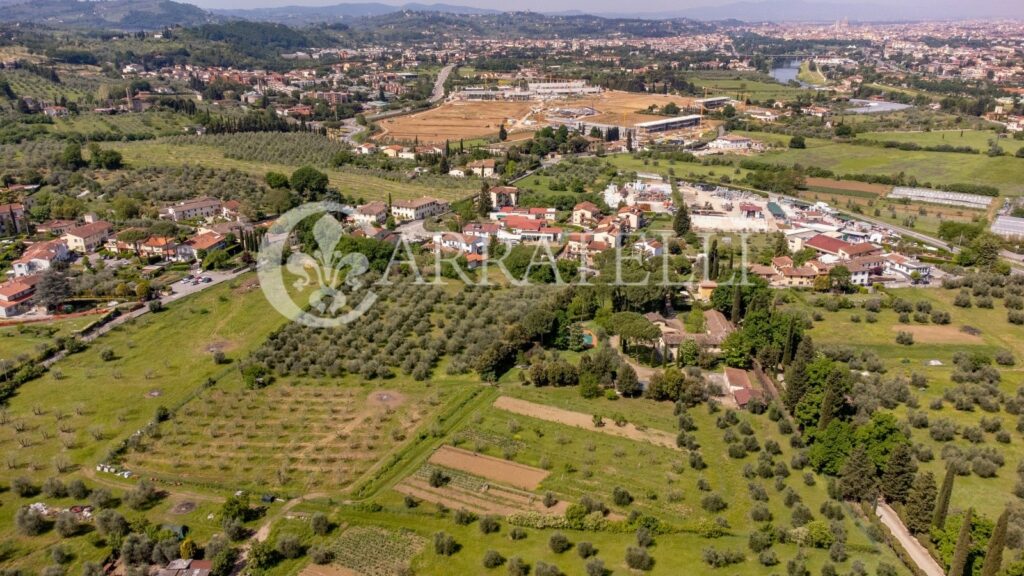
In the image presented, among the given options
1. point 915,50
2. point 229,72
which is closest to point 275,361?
point 229,72

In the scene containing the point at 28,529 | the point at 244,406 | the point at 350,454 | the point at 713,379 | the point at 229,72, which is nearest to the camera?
the point at 28,529

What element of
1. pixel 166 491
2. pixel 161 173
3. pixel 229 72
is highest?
pixel 229 72

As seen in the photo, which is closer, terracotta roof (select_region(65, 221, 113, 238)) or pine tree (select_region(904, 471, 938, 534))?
pine tree (select_region(904, 471, 938, 534))

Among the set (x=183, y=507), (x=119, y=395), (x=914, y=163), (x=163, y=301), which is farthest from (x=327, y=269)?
(x=914, y=163)

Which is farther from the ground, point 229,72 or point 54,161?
point 229,72

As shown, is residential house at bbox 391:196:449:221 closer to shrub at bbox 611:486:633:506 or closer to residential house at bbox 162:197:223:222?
residential house at bbox 162:197:223:222

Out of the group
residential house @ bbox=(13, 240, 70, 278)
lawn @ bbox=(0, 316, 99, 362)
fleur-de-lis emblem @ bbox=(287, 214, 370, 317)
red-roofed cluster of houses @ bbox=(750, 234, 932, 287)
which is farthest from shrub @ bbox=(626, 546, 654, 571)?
residential house @ bbox=(13, 240, 70, 278)

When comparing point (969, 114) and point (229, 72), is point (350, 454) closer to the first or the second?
point (969, 114)

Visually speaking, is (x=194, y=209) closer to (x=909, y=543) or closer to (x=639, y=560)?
(x=639, y=560)
